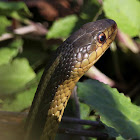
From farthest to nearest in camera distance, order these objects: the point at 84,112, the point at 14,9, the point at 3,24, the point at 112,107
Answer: the point at 3,24, the point at 14,9, the point at 84,112, the point at 112,107

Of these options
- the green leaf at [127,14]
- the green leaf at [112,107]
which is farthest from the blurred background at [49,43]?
the green leaf at [112,107]

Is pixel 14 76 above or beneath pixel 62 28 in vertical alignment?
beneath

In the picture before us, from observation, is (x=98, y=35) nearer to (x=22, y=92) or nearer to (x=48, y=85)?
(x=48, y=85)

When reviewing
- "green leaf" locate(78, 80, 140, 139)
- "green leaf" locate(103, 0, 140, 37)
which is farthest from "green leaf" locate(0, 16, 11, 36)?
"green leaf" locate(78, 80, 140, 139)

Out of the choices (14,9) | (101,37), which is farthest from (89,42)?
(14,9)

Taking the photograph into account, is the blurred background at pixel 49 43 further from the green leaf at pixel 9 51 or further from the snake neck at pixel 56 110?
the snake neck at pixel 56 110

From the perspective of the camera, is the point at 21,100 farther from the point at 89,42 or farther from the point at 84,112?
the point at 89,42

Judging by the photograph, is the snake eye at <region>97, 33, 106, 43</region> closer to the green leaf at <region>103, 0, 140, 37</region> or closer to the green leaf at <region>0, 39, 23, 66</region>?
the green leaf at <region>103, 0, 140, 37</region>

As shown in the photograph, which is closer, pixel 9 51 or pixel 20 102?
pixel 20 102
